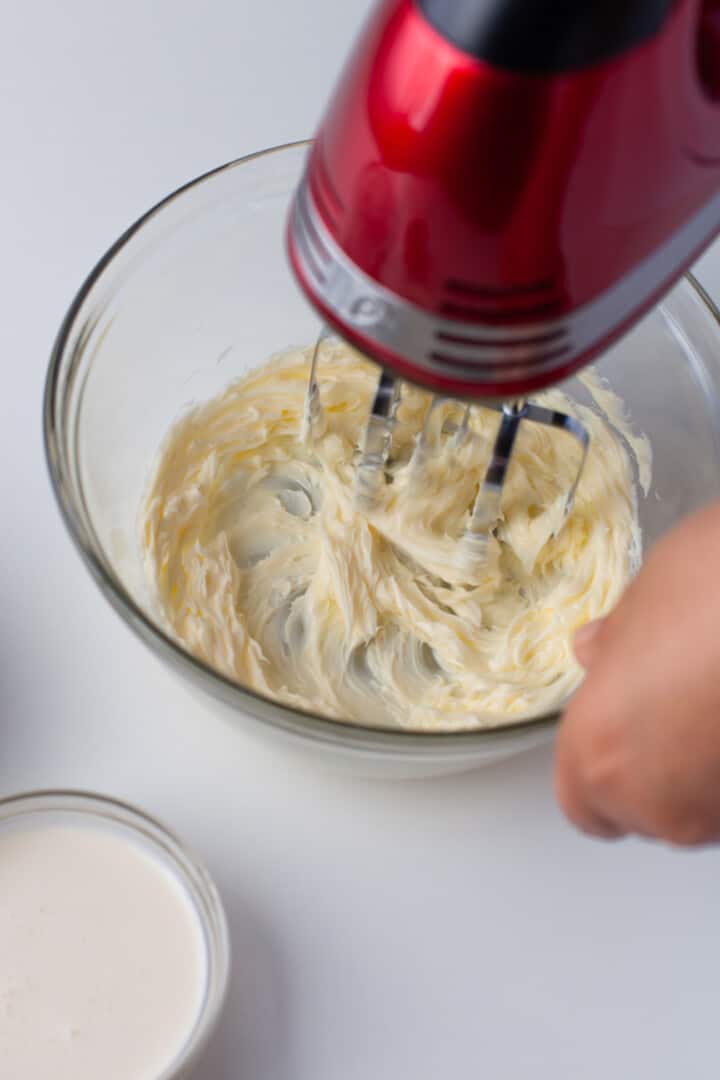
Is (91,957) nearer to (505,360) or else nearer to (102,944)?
(102,944)

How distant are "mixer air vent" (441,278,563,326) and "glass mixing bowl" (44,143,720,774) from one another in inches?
16.5

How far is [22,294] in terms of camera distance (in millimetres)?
1264

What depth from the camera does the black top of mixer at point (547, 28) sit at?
1.82 ft

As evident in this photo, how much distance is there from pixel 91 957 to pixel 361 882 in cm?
23

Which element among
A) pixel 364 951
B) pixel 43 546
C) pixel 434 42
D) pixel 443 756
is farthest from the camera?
pixel 43 546

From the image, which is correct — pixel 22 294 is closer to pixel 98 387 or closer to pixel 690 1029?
pixel 98 387

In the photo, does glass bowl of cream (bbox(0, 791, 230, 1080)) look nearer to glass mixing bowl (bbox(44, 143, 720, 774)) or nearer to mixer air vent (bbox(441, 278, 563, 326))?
glass mixing bowl (bbox(44, 143, 720, 774))

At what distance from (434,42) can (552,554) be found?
0.66 meters

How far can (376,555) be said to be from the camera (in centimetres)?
116

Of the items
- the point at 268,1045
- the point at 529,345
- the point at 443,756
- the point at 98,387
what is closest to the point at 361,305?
the point at 529,345

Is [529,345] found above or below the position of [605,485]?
above

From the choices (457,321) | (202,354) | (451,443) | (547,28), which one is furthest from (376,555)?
(547,28)

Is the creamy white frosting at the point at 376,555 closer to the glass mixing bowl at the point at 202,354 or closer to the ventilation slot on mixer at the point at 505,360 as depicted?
the glass mixing bowl at the point at 202,354

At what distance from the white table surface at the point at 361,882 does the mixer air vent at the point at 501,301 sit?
0.54 metres
